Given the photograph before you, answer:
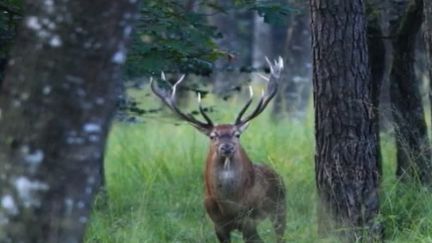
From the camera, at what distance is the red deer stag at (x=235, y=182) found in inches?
363

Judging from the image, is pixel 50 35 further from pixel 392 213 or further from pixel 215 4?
pixel 215 4

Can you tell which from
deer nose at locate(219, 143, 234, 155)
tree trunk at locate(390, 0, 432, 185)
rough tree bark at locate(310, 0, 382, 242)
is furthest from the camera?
tree trunk at locate(390, 0, 432, 185)

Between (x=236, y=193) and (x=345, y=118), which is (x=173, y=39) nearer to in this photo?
(x=236, y=193)

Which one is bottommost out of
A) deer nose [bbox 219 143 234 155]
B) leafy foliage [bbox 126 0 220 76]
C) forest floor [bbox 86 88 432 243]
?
forest floor [bbox 86 88 432 243]

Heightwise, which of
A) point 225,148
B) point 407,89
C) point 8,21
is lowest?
point 225,148

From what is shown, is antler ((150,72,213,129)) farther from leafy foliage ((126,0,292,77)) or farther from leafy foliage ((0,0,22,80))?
leafy foliage ((0,0,22,80))

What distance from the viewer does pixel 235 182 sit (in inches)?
372

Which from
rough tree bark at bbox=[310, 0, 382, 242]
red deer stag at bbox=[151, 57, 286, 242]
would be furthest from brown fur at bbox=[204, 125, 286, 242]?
rough tree bark at bbox=[310, 0, 382, 242]

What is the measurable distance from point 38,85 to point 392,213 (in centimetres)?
464

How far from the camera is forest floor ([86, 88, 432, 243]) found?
27.9 ft

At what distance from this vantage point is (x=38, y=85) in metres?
4.48

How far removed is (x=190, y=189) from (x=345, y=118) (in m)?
3.39

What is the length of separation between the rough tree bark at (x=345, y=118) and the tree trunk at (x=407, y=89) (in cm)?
167

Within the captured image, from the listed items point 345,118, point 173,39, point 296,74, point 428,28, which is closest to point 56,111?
point 345,118
